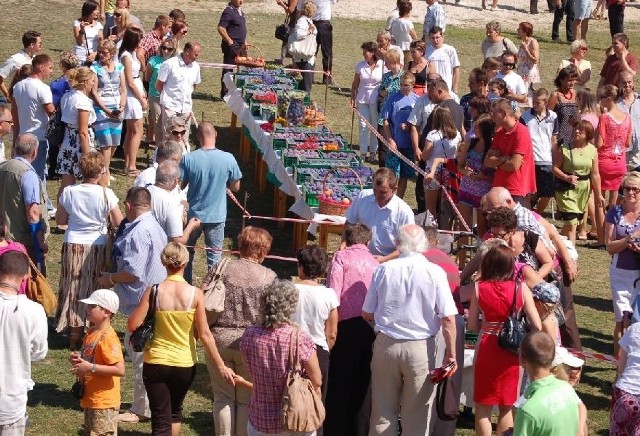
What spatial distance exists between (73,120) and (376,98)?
491 centimetres

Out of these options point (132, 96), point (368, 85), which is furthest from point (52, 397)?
point (368, 85)

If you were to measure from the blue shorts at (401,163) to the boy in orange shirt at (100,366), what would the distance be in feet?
20.0

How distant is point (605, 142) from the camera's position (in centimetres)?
1335

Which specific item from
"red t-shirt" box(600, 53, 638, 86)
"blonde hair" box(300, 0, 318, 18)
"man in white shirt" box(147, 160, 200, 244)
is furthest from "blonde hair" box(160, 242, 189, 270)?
"blonde hair" box(300, 0, 318, 18)

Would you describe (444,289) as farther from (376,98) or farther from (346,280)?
Answer: (376,98)

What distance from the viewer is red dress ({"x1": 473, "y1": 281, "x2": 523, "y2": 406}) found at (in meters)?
7.93

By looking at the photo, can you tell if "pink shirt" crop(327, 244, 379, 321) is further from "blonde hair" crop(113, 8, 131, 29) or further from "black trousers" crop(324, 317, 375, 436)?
"blonde hair" crop(113, 8, 131, 29)

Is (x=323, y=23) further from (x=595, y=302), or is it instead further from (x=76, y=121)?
(x=595, y=302)

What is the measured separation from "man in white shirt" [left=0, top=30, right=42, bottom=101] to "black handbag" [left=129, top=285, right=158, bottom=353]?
22.3 feet

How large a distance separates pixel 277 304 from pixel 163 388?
3.76ft

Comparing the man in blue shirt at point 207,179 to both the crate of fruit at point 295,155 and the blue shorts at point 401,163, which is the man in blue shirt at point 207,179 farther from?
the blue shorts at point 401,163

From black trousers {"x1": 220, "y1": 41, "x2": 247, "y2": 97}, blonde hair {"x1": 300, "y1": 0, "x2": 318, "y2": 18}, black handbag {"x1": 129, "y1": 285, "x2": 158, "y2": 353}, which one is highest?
blonde hair {"x1": 300, "y1": 0, "x2": 318, "y2": 18}

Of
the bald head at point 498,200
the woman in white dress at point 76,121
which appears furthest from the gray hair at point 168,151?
the bald head at point 498,200

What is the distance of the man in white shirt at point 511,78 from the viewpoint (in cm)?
1513
